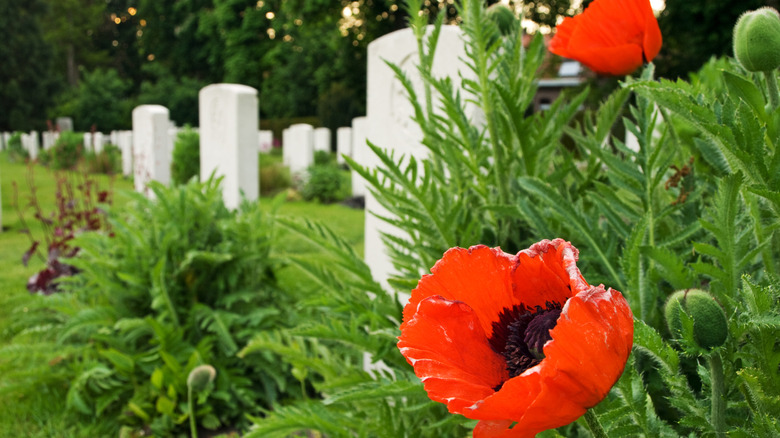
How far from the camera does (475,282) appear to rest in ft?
1.47

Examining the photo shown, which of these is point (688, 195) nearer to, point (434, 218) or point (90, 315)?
point (434, 218)

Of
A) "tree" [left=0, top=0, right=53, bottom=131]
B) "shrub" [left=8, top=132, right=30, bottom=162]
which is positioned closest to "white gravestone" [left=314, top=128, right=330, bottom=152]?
"shrub" [left=8, top=132, right=30, bottom=162]

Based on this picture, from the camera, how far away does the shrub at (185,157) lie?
8.95 meters

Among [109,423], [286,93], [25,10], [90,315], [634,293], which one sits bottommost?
[109,423]

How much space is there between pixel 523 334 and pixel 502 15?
83 centimetres

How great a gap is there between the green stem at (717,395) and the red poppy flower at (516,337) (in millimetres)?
138

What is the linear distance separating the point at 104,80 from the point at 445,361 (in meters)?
29.9

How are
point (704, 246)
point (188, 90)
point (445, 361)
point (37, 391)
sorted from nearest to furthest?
point (445, 361)
point (704, 246)
point (37, 391)
point (188, 90)

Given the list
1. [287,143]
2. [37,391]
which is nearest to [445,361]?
[37,391]

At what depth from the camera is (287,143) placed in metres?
11.8

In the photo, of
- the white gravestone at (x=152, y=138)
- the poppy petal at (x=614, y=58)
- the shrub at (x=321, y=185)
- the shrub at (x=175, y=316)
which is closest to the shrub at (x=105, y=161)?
the shrub at (x=321, y=185)

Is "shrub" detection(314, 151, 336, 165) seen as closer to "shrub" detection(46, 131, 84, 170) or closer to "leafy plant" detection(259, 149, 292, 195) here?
"leafy plant" detection(259, 149, 292, 195)

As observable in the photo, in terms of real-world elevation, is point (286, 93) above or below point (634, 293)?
above

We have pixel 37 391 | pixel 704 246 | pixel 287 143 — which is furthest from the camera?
pixel 287 143
